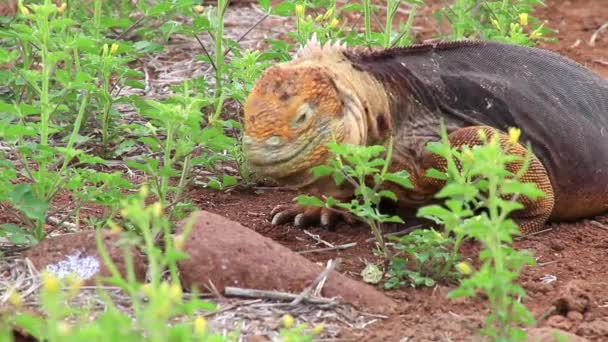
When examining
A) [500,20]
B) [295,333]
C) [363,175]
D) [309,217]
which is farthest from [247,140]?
[500,20]

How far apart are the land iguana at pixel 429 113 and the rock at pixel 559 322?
1444 mm

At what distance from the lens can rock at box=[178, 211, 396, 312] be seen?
5.61 metres

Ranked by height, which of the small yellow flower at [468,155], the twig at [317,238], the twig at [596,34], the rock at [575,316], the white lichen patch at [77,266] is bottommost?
the twig at [596,34]

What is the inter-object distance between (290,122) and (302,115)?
82 mm

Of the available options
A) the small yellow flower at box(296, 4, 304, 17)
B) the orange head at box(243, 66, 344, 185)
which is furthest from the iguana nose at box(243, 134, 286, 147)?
the small yellow flower at box(296, 4, 304, 17)

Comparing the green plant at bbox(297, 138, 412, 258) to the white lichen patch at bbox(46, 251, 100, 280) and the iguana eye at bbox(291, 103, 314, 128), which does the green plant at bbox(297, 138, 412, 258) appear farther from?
the white lichen patch at bbox(46, 251, 100, 280)

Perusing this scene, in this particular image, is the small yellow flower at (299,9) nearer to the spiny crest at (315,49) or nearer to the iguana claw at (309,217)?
the spiny crest at (315,49)

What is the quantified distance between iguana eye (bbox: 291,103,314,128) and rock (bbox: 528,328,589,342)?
1.67 metres

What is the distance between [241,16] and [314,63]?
512cm

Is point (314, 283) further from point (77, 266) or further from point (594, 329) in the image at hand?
point (594, 329)

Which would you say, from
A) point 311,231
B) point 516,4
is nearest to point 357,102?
point 311,231

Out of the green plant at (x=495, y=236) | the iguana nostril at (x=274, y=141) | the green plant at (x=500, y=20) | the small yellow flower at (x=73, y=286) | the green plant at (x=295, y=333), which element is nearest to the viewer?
the small yellow flower at (x=73, y=286)

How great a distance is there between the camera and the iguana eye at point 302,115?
20.6 feet

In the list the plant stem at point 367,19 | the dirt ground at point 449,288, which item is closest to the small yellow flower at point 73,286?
the dirt ground at point 449,288
